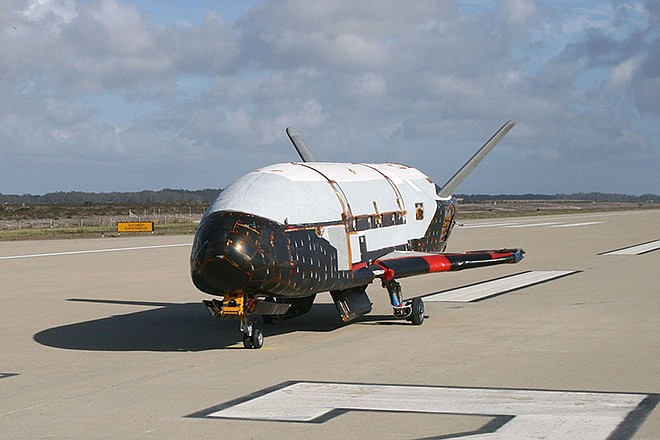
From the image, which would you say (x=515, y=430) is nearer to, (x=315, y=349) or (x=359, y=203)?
(x=315, y=349)

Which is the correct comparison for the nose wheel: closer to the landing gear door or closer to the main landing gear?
the landing gear door

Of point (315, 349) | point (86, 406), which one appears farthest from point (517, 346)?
point (86, 406)

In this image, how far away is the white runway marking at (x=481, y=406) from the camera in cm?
1136

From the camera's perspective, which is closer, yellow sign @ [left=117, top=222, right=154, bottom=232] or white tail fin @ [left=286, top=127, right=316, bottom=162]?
white tail fin @ [left=286, top=127, right=316, bottom=162]

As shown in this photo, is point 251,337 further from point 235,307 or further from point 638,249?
point 638,249

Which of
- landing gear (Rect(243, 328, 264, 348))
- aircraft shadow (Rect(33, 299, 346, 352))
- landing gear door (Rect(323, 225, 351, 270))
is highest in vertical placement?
landing gear door (Rect(323, 225, 351, 270))

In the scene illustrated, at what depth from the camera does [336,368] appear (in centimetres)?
1581

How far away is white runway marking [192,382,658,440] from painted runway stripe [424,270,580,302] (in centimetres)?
1313

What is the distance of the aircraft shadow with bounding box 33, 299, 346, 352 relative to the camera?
62.0 ft

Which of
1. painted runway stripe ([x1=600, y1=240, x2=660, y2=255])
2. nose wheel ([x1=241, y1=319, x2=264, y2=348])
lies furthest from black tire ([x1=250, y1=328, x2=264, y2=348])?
painted runway stripe ([x1=600, y1=240, x2=660, y2=255])

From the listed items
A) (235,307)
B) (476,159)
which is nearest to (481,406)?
(235,307)

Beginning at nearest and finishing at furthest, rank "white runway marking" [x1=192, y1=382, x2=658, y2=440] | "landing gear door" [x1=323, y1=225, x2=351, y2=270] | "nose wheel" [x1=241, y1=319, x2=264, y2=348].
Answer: "white runway marking" [x1=192, y1=382, x2=658, y2=440]
"nose wheel" [x1=241, y1=319, x2=264, y2=348]
"landing gear door" [x1=323, y1=225, x2=351, y2=270]

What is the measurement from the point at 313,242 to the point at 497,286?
13862mm

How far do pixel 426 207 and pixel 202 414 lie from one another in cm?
1256
